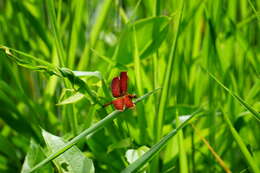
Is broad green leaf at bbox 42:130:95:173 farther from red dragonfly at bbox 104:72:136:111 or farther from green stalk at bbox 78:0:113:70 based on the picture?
green stalk at bbox 78:0:113:70

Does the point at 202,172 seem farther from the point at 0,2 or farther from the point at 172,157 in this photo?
the point at 0,2

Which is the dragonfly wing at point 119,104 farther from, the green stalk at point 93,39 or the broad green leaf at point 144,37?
the green stalk at point 93,39

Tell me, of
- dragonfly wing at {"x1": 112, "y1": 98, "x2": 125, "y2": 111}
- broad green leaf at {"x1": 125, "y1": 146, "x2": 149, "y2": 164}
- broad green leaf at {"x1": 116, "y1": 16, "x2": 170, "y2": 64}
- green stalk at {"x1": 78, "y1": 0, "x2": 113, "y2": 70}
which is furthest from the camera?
green stalk at {"x1": 78, "y1": 0, "x2": 113, "y2": 70}

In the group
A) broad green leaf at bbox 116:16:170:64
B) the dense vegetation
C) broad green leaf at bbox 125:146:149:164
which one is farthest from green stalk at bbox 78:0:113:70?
broad green leaf at bbox 125:146:149:164

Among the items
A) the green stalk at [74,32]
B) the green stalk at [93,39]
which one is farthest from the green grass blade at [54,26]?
the green stalk at [93,39]

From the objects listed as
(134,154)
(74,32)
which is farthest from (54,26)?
(134,154)

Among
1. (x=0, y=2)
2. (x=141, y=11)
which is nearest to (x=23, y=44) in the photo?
(x=0, y=2)

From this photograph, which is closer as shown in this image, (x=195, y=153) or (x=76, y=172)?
(x=76, y=172)
